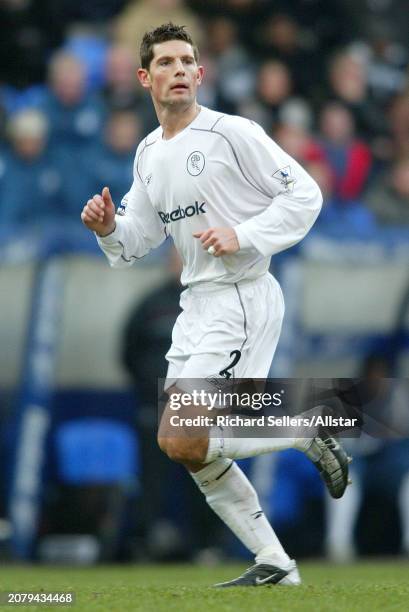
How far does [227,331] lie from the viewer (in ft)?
21.2

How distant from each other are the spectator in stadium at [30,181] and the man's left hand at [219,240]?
15.1 feet

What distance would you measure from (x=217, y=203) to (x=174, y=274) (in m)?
3.94

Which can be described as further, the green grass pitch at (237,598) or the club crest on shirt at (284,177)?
the club crest on shirt at (284,177)

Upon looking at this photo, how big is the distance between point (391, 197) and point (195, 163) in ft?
19.1

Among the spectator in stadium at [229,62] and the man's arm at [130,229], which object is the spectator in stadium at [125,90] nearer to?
the spectator in stadium at [229,62]

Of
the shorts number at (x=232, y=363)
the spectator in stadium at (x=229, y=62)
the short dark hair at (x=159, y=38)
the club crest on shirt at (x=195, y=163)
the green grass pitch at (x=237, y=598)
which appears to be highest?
the spectator in stadium at (x=229, y=62)

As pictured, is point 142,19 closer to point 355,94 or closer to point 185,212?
point 355,94

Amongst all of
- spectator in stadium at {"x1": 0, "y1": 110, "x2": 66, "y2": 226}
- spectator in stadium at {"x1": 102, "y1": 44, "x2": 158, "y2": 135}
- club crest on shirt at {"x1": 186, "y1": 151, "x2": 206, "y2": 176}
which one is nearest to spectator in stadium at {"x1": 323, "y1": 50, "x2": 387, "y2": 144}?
spectator in stadium at {"x1": 102, "y1": 44, "x2": 158, "y2": 135}

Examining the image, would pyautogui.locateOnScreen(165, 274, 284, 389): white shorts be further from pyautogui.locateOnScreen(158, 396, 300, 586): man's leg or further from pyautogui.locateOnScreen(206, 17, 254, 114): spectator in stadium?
pyautogui.locateOnScreen(206, 17, 254, 114): spectator in stadium

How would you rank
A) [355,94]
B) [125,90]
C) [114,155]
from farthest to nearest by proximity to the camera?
[355,94], [125,90], [114,155]

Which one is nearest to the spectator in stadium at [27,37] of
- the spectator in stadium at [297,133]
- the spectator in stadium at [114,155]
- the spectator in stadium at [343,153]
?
the spectator in stadium at [114,155]

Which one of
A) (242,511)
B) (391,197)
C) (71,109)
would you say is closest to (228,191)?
(242,511)

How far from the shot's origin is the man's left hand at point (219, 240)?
6164mm

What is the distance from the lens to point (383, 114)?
1319 centimetres
